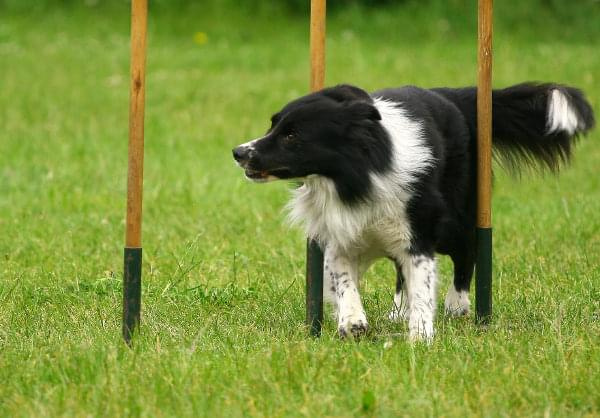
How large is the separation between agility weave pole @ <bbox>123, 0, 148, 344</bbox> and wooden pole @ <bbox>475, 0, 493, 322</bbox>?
164 centimetres

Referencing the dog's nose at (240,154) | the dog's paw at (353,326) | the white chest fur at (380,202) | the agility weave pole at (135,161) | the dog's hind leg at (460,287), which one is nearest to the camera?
the agility weave pole at (135,161)

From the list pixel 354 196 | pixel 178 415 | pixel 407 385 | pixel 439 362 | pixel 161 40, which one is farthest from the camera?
pixel 161 40

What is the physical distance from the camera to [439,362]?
459cm

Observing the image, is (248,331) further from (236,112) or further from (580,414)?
(236,112)

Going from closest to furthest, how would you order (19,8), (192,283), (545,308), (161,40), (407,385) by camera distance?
1. (407,385)
2. (545,308)
3. (192,283)
4. (161,40)
5. (19,8)

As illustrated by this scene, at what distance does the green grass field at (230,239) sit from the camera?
4.23 m

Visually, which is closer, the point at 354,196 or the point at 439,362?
the point at 439,362

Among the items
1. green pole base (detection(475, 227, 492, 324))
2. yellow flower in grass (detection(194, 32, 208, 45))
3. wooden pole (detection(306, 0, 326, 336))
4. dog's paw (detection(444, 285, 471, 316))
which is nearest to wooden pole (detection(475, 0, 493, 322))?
green pole base (detection(475, 227, 492, 324))

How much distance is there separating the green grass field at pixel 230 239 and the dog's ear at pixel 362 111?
993mm

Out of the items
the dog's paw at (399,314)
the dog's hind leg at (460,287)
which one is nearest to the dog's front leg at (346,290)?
the dog's paw at (399,314)

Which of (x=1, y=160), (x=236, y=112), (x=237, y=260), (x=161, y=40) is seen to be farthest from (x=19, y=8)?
(x=237, y=260)

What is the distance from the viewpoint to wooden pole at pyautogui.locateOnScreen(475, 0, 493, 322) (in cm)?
547

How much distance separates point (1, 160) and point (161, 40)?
5875 mm

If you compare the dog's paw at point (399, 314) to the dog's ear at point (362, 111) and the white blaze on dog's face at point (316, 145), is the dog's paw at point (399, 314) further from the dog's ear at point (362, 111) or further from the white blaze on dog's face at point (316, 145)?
the dog's ear at point (362, 111)
